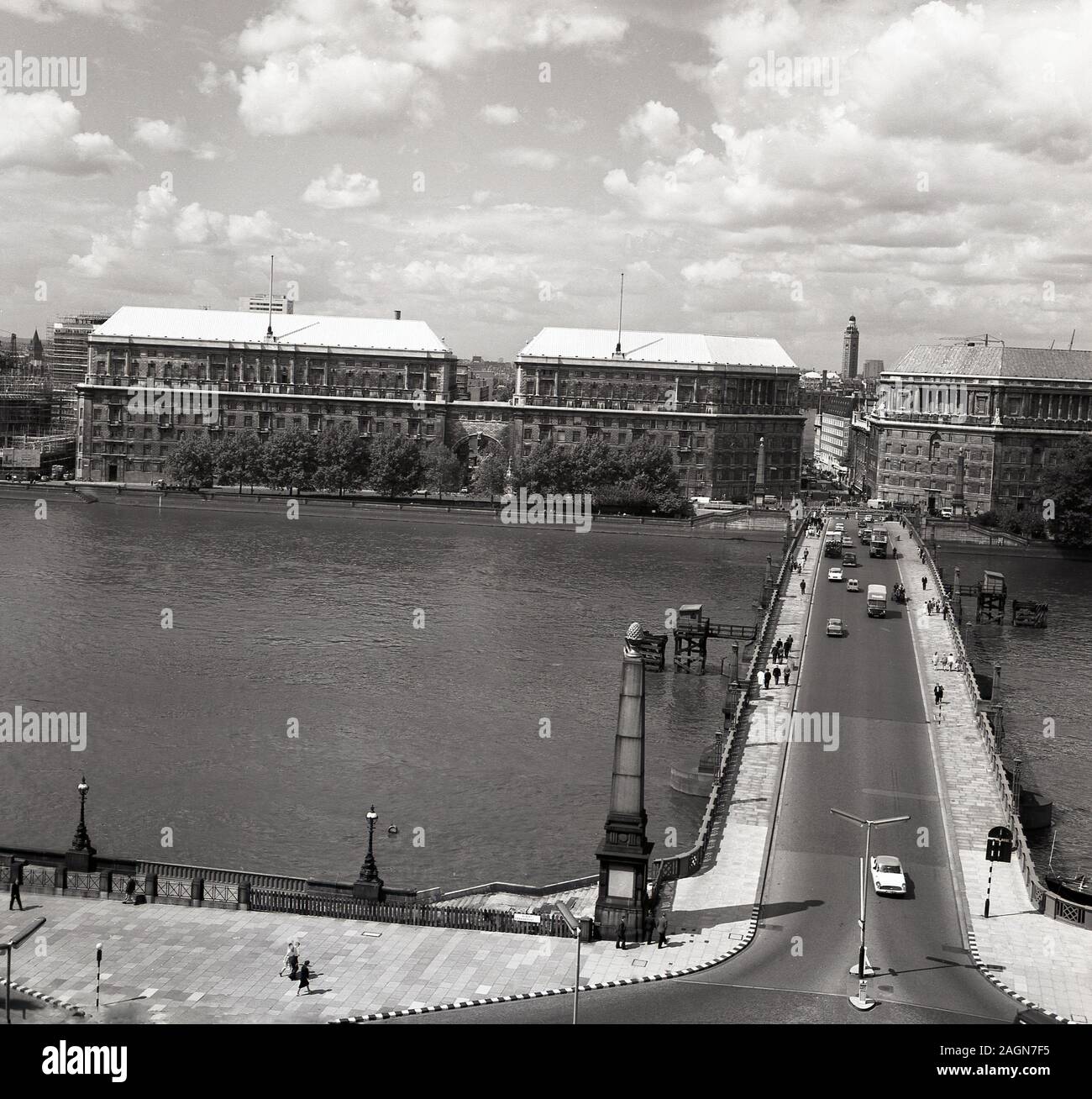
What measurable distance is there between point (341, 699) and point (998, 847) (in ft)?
88.1

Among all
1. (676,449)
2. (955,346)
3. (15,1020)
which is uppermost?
(955,346)

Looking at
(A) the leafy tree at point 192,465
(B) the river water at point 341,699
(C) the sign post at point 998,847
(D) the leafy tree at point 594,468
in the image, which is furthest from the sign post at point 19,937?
(A) the leafy tree at point 192,465

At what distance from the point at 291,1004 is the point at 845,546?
234 ft

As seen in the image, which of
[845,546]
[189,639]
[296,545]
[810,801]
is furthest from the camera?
[296,545]

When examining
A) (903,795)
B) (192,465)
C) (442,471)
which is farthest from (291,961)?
(192,465)

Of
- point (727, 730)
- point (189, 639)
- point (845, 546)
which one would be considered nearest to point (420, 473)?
point (845, 546)

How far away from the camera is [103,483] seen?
5118 inches

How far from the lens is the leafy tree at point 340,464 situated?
418 feet

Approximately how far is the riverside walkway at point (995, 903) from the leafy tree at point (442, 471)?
78661 mm

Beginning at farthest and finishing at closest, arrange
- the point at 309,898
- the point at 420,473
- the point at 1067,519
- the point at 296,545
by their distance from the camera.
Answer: the point at 420,473 < the point at 1067,519 < the point at 296,545 < the point at 309,898

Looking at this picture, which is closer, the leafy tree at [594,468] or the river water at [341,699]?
the river water at [341,699]

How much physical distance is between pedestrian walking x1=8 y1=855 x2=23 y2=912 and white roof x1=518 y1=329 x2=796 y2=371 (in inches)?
4299

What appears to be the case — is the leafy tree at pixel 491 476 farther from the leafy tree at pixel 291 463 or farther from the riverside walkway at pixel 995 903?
the riverside walkway at pixel 995 903
